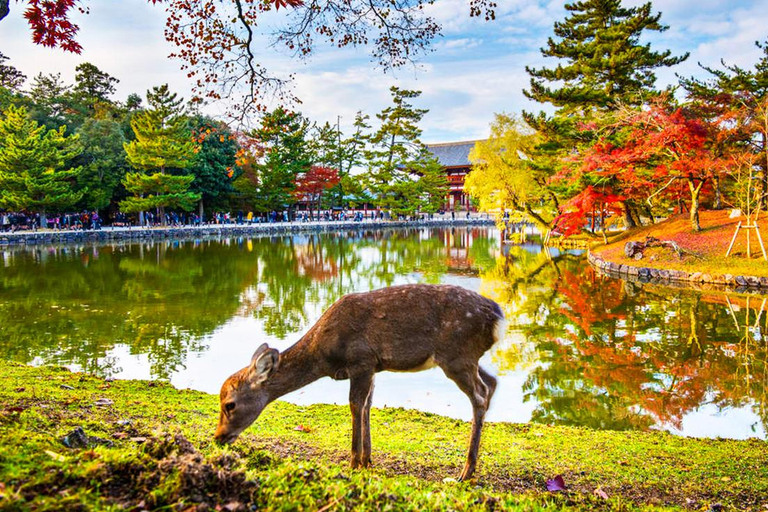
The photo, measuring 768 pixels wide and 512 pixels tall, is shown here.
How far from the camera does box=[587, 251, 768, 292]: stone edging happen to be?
53.4 ft

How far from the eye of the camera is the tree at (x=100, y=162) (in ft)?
129

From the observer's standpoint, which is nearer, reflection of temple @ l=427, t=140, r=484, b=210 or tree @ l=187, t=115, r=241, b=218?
tree @ l=187, t=115, r=241, b=218

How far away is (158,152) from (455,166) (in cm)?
4058

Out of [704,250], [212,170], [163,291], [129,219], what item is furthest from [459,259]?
[129,219]

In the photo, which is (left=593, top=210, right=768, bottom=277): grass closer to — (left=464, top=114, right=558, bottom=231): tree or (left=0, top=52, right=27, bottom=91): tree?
(left=464, top=114, right=558, bottom=231): tree

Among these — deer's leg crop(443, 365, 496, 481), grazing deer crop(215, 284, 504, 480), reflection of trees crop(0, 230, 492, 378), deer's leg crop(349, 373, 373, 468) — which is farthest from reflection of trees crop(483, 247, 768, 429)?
reflection of trees crop(0, 230, 492, 378)

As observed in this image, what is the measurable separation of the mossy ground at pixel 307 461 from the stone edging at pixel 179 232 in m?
31.3

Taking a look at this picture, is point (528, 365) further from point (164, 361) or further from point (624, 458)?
point (164, 361)

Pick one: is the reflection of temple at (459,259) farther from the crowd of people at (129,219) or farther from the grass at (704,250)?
the crowd of people at (129,219)

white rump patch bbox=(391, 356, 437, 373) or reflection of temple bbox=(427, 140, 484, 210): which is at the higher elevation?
reflection of temple bbox=(427, 140, 484, 210)

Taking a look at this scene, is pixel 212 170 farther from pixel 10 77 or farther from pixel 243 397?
pixel 243 397

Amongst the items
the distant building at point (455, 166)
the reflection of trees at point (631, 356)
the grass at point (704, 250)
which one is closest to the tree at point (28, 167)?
the reflection of trees at point (631, 356)

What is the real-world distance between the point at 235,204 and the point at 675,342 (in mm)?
47254

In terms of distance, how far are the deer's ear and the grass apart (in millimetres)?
17570
